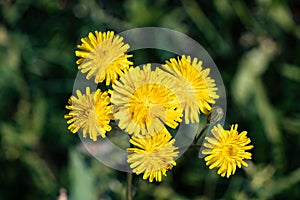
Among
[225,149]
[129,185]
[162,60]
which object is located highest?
[162,60]

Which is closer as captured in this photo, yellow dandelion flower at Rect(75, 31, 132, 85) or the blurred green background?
yellow dandelion flower at Rect(75, 31, 132, 85)

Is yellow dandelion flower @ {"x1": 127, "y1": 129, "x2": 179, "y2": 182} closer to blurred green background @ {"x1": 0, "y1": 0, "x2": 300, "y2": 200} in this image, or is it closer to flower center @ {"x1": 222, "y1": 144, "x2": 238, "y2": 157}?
flower center @ {"x1": 222, "y1": 144, "x2": 238, "y2": 157}

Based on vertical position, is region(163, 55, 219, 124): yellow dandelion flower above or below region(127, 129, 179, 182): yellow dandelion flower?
above

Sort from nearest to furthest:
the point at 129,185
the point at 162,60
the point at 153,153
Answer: the point at 153,153
the point at 129,185
the point at 162,60

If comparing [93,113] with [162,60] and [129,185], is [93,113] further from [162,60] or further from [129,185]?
[162,60]

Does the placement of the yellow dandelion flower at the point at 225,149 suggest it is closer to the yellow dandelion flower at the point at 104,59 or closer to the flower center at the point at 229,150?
the flower center at the point at 229,150

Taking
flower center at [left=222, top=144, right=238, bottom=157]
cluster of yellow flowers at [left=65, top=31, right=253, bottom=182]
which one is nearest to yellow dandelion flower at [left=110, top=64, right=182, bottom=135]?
cluster of yellow flowers at [left=65, top=31, right=253, bottom=182]

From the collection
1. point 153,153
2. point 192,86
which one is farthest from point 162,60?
point 153,153

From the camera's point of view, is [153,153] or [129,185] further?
[129,185]

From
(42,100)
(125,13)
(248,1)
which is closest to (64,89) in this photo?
(42,100)
